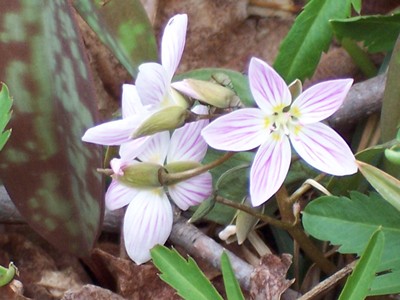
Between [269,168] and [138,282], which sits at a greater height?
[269,168]

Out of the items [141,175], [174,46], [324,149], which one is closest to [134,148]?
[141,175]

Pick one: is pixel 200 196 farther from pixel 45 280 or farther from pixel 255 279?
pixel 45 280

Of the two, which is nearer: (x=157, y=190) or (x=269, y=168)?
(x=269, y=168)

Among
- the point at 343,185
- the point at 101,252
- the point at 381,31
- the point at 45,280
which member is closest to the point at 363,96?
the point at 381,31

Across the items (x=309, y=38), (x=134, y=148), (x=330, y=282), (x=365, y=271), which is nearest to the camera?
(x=365, y=271)

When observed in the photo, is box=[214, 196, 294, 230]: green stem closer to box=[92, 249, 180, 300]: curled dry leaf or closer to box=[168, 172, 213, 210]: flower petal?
box=[168, 172, 213, 210]: flower petal

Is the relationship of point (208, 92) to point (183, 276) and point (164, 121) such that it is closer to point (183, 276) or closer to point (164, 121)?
point (164, 121)
